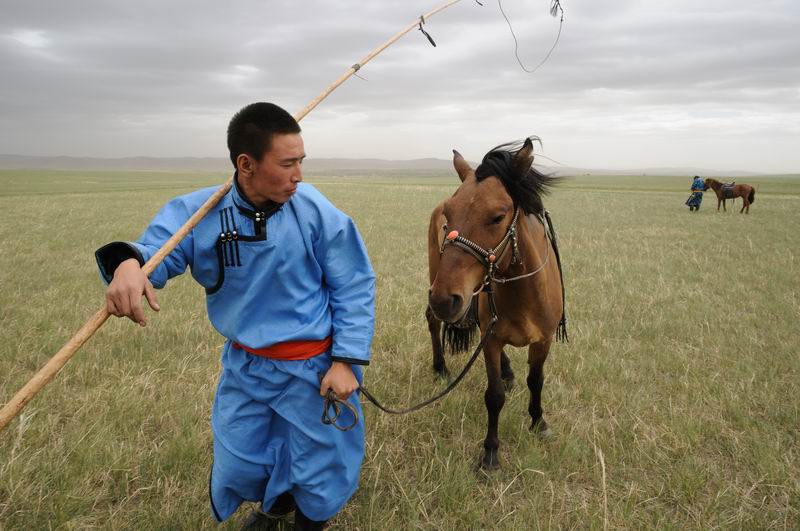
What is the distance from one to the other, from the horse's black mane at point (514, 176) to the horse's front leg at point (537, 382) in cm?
117

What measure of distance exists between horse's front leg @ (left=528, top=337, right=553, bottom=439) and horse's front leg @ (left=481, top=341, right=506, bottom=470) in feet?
1.18

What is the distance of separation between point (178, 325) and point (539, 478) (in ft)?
14.9

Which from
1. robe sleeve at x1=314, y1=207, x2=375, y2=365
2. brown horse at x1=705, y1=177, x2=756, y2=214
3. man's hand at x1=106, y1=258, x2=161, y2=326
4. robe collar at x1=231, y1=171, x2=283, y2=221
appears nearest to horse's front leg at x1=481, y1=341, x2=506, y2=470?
robe sleeve at x1=314, y1=207, x2=375, y2=365

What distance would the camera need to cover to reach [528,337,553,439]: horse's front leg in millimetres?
3693

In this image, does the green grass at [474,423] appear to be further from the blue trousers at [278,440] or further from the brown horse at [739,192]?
the brown horse at [739,192]

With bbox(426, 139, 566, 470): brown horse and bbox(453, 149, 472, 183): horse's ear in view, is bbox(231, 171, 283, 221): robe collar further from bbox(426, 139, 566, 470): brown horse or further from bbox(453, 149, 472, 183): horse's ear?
bbox(453, 149, 472, 183): horse's ear

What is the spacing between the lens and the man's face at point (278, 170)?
6.59 feet

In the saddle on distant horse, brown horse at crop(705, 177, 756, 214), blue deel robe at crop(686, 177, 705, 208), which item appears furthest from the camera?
blue deel robe at crop(686, 177, 705, 208)

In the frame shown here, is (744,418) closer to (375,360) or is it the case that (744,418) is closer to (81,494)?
(375,360)

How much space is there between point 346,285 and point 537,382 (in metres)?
2.14

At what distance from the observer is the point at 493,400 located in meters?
3.47

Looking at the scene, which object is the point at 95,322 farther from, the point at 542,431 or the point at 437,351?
the point at 437,351

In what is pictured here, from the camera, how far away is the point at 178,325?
19.2 ft

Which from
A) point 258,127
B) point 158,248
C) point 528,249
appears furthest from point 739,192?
point 158,248
